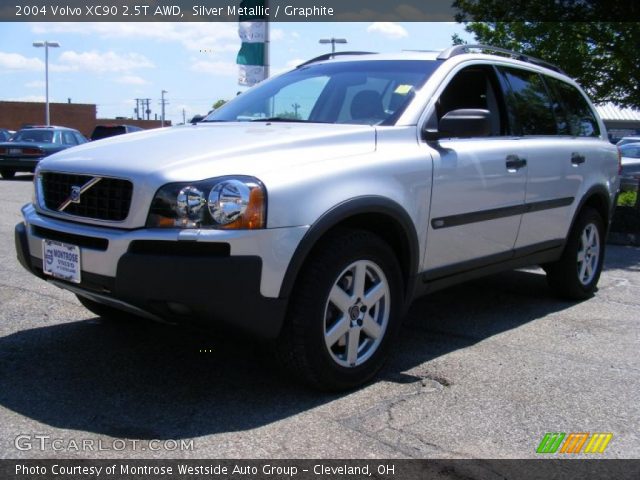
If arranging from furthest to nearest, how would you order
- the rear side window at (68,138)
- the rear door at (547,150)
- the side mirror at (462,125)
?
the rear side window at (68,138), the rear door at (547,150), the side mirror at (462,125)

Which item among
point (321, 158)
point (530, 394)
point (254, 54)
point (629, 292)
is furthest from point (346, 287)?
point (254, 54)

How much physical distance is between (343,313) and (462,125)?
1.28 meters

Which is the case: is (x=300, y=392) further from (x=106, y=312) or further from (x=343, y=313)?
(x=106, y=312)

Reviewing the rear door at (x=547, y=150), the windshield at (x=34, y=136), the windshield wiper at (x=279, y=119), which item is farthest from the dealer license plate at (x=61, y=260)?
the windshield at (x=34, y=136)

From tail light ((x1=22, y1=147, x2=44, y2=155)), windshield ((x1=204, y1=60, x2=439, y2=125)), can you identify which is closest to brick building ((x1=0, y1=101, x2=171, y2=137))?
tail light ((x1=22, y1=147, x2=44, y2=155))

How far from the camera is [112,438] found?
117 inches

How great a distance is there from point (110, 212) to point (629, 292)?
15.8ft

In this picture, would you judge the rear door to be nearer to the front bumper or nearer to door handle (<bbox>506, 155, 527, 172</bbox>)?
door handle (<bbox>506, 155, 527, 172</bbox>)

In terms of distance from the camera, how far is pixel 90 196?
3.36 m

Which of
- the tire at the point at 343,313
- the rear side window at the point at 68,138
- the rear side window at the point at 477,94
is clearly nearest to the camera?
the tire at the point at 343,313

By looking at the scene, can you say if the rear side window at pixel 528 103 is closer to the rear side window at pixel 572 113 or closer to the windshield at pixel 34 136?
the rear side window at pixel 572 113

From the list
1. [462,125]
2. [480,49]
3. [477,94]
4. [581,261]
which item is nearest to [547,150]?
[477,94]

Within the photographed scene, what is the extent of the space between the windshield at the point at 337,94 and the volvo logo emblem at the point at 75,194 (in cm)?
140

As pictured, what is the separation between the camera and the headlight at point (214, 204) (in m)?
3.06
